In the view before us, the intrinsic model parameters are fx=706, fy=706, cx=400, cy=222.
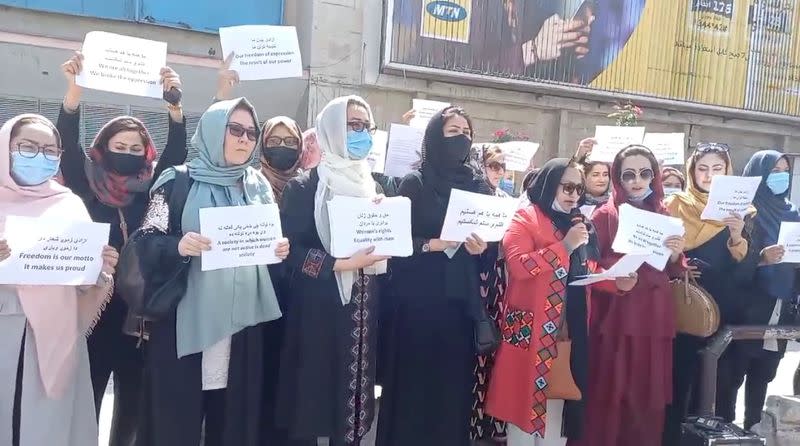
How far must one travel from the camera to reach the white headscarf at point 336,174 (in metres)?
2.96

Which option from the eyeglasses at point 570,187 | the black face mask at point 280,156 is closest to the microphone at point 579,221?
the eyeglasses at point 570,187

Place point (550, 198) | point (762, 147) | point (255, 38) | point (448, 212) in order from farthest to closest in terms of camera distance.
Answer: point (762, 147), point (255, 38), point (550, 198), point (448, 212)

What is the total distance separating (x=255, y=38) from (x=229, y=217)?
1387mm

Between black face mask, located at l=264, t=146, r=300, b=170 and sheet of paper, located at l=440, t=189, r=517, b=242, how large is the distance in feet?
2.74

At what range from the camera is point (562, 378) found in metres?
3.29

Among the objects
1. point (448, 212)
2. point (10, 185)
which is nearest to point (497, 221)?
point (448, 212)

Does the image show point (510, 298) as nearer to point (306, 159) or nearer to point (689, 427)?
point (689, 427)

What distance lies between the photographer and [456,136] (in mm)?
3203

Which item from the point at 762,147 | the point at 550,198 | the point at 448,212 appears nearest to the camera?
the point at 448,212

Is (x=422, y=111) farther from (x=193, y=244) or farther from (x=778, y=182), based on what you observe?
(x=193, y=244)

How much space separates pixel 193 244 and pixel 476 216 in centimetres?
120

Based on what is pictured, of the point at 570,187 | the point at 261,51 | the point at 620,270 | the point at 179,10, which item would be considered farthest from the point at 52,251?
the point at 179,10

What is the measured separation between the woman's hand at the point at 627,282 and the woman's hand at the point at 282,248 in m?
1.68

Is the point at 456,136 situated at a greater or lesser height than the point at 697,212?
greater
